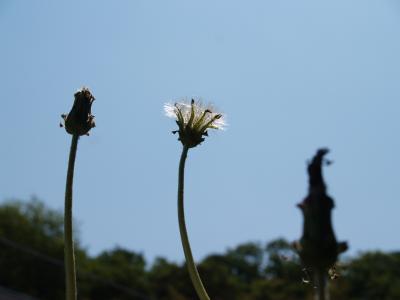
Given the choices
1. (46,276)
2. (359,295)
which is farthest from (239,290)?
(46,276)

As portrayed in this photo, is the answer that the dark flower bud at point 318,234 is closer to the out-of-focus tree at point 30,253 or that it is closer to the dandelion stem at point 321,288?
the dandelion stem at point 321,288

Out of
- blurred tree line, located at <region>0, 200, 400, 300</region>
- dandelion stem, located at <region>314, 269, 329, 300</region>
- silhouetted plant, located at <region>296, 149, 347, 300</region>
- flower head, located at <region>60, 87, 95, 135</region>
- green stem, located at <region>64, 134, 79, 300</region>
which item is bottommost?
dandelion stem, located at <region>314, 269, 329, 300</region>

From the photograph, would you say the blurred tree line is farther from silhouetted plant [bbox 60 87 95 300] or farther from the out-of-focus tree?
silhouetted plant [bbox 60 87 95 300]

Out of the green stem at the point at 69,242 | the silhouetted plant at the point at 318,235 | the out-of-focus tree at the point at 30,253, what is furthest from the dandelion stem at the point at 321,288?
the out-of-focus tree at the point at 30,253

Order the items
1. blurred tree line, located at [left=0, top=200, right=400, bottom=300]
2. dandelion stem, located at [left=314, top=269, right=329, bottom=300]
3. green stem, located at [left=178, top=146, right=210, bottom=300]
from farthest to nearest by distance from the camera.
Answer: blurred tree line, located at [left=0, top=200, right=400, bottom=300] → green stem, located at [left=178, top=146, right=210, bottom=300] → dandelion stem, located at [left=314, top=269, right=329, bottom=300]

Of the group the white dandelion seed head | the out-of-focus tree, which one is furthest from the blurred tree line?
the white dandelion seed head

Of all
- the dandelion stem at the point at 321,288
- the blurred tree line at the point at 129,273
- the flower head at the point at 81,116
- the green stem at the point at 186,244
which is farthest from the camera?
the blurred tree line at the point at 129,273
